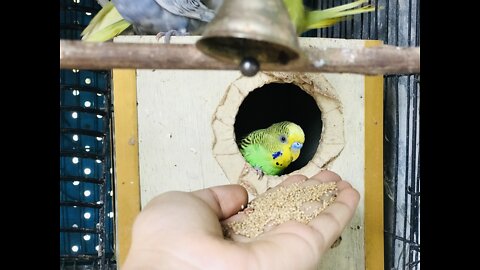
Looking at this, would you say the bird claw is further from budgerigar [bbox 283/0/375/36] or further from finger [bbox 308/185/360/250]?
finger [bbox 308/185/360/250]

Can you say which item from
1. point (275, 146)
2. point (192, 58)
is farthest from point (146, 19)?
point (192, 58)

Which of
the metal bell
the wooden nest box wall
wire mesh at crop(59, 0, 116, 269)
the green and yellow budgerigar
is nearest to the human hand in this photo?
the wooden nest box wall

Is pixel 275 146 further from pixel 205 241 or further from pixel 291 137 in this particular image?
pixel 205 241

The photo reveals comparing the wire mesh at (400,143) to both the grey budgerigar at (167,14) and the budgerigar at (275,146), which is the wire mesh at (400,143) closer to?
the budgerigar at (275,146)

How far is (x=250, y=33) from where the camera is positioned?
1.23ft

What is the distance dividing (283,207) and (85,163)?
2.22 ft

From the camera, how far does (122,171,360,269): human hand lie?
643 mm

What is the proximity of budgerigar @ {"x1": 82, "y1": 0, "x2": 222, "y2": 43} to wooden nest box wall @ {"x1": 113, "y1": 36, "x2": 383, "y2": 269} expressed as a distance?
169 mm

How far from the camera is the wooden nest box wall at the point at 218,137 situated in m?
1.00

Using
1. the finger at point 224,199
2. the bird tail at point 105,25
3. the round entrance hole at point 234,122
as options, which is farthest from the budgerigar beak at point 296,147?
the bird tail at point 105,25

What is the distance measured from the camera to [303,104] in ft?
4.83

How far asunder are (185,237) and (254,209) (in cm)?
29
